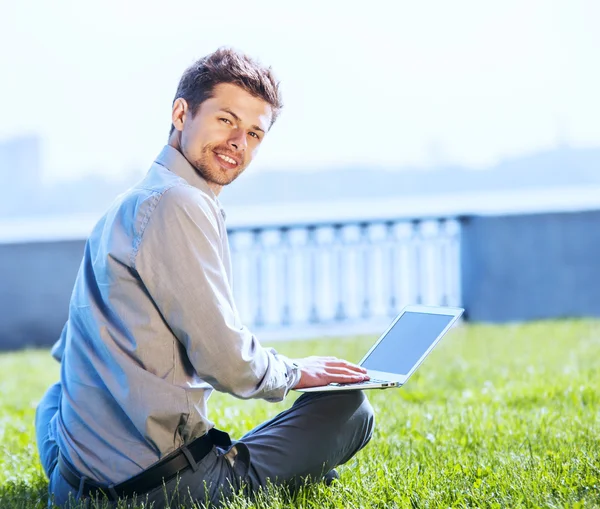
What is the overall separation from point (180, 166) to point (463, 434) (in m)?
1.77

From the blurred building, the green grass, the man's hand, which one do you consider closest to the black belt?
the green grass

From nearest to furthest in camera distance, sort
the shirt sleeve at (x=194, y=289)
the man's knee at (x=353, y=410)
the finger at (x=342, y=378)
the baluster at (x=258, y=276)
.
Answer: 1. the shirt sleeve at (x=194, y=289)
2. the finger at (x=342, y=378)
3. the man's knee at (x=353, y=410)
4. the baluster at (x=258, y=276)

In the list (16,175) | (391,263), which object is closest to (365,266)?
(391,263)

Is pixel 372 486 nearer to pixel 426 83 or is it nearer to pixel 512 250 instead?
pixel 512 250

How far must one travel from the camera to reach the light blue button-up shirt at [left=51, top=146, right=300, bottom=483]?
7.32 feet

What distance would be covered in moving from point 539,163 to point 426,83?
2.27m

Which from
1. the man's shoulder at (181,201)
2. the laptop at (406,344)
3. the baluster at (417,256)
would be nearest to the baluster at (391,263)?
the baluster at (417,256)

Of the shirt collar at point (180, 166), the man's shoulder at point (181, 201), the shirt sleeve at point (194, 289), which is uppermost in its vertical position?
the shirt collar at point (180, 166)

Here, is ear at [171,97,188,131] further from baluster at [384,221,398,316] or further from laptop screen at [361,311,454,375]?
baluster at [384,221,398,316]

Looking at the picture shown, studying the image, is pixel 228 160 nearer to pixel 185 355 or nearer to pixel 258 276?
pixel 185 355

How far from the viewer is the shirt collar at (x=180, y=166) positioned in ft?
8.13

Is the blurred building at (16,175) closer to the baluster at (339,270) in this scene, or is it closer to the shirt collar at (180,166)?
the baluster at (339,270)

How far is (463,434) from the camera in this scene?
3.62 meters

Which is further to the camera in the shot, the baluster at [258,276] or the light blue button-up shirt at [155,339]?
the baluster at [258,276]
